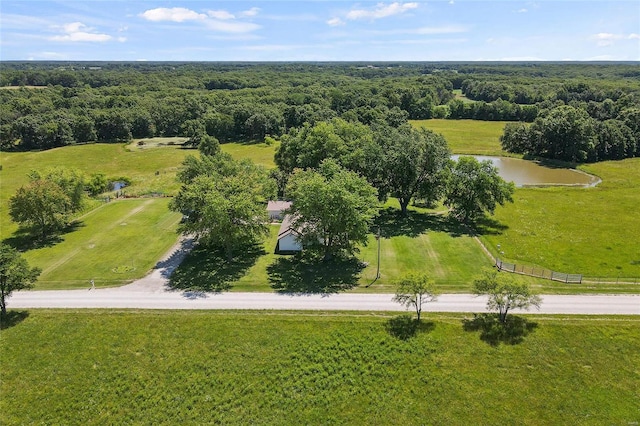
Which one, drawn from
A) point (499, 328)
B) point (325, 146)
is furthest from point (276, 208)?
point (499, 328)

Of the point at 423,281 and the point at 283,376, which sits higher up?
the point at 423,281

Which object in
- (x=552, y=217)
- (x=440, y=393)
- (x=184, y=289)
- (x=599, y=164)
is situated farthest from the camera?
(x=599, y=164)

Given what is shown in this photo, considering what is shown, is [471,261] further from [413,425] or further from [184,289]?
[184,289]

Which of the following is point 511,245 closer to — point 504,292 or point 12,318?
point 504,292

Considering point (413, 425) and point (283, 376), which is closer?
point (413, 425)

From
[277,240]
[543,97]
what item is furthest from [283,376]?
[543,97]

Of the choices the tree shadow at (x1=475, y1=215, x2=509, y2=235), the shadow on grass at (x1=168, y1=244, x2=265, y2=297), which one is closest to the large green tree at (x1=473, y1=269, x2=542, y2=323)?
the tree shadow at (x1=475, y1=215, x2=509, y2=235)
